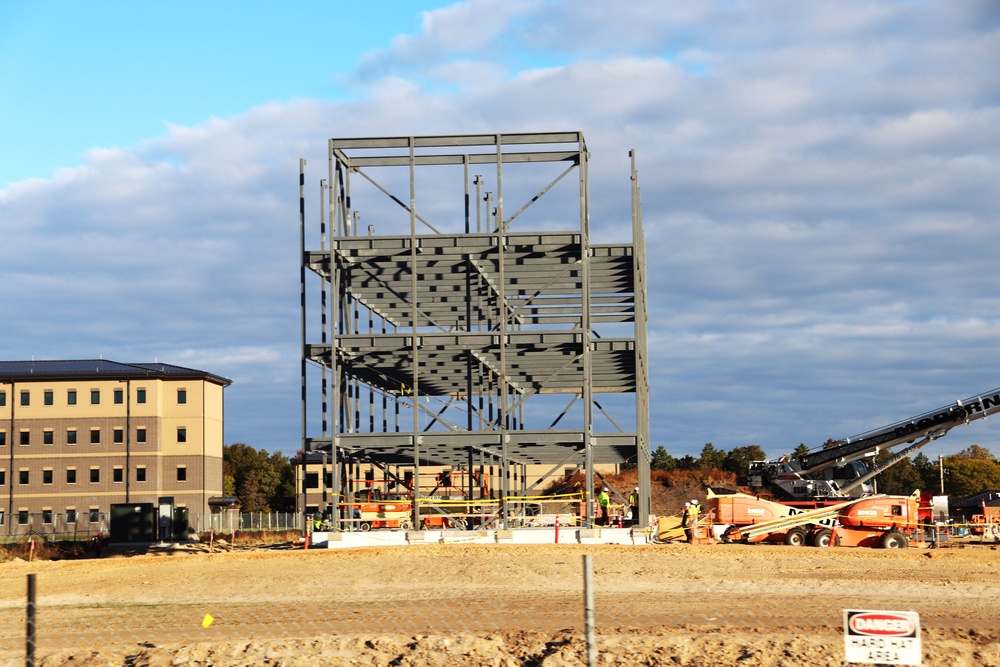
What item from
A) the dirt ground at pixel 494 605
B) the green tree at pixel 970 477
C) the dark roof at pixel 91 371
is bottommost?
the green tree at pixel 970 477

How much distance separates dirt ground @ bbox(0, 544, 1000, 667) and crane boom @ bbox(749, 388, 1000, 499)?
12.8 m

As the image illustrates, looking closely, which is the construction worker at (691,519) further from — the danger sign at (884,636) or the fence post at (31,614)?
the fence post at (31,614)

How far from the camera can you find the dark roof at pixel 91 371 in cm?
8075

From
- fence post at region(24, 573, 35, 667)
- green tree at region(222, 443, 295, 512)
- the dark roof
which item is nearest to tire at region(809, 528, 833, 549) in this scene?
fence post at region(24, 573, 35, 667)

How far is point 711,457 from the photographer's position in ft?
365

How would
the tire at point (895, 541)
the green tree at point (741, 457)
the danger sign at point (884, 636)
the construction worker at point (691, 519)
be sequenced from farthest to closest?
the green tree at point (741, 457) < the construction worker at point (691, 519) < the tire at point (895, 541) < the danger sign at point (884, 636)

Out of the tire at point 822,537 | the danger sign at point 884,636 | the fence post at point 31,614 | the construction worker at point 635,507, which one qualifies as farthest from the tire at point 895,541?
the fence post at point 31,614

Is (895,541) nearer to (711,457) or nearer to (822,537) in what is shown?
(822,537)

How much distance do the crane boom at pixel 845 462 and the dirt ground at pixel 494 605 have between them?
1277 centimetres

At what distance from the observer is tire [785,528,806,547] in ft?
117

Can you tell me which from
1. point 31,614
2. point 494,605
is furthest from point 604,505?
point 31,614

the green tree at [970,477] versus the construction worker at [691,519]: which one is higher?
the construction worker at [691,519]

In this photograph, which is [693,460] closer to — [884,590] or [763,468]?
[763,468]

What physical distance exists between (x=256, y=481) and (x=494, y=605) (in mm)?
90873
